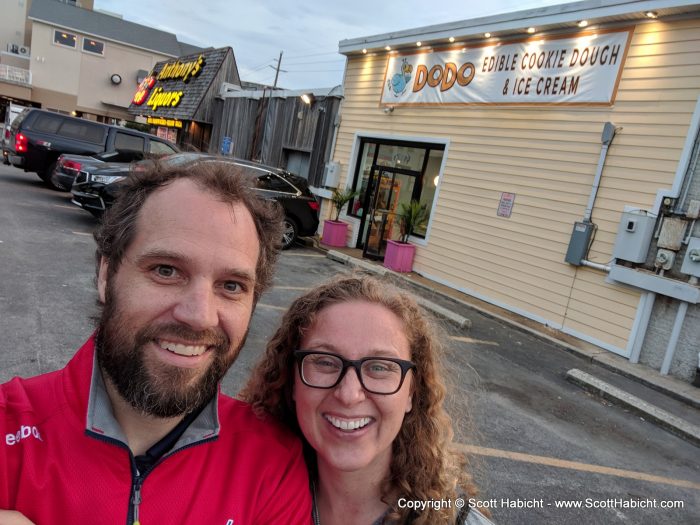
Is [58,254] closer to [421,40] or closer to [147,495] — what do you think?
[147,495]

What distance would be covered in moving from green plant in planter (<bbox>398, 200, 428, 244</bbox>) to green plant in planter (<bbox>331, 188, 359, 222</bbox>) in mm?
1762

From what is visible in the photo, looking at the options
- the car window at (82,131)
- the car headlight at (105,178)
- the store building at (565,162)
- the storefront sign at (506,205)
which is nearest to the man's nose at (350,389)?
the store building at (565,162)

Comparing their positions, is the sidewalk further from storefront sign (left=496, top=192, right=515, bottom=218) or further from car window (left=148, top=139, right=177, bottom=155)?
car window (left=148, top=139, right=177, bottom=155)

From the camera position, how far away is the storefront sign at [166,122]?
2250 centimetres

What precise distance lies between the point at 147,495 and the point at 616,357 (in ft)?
24.7

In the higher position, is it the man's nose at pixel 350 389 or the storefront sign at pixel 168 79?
the storefront sign at pixel 168 79

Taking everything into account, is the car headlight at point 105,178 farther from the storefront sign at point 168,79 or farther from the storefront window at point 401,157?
the storefront sign at point 168,79

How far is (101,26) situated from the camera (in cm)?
3453

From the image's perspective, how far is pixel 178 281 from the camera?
1.45 m

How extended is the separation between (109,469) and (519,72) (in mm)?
9451

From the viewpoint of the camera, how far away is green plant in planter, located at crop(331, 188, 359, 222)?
12.4m

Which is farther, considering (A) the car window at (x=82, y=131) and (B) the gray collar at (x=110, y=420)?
(A) the car window at (x=82, y=131)

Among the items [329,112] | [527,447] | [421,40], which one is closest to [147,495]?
[527,447]

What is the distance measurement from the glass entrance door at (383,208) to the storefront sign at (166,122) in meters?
13.9
